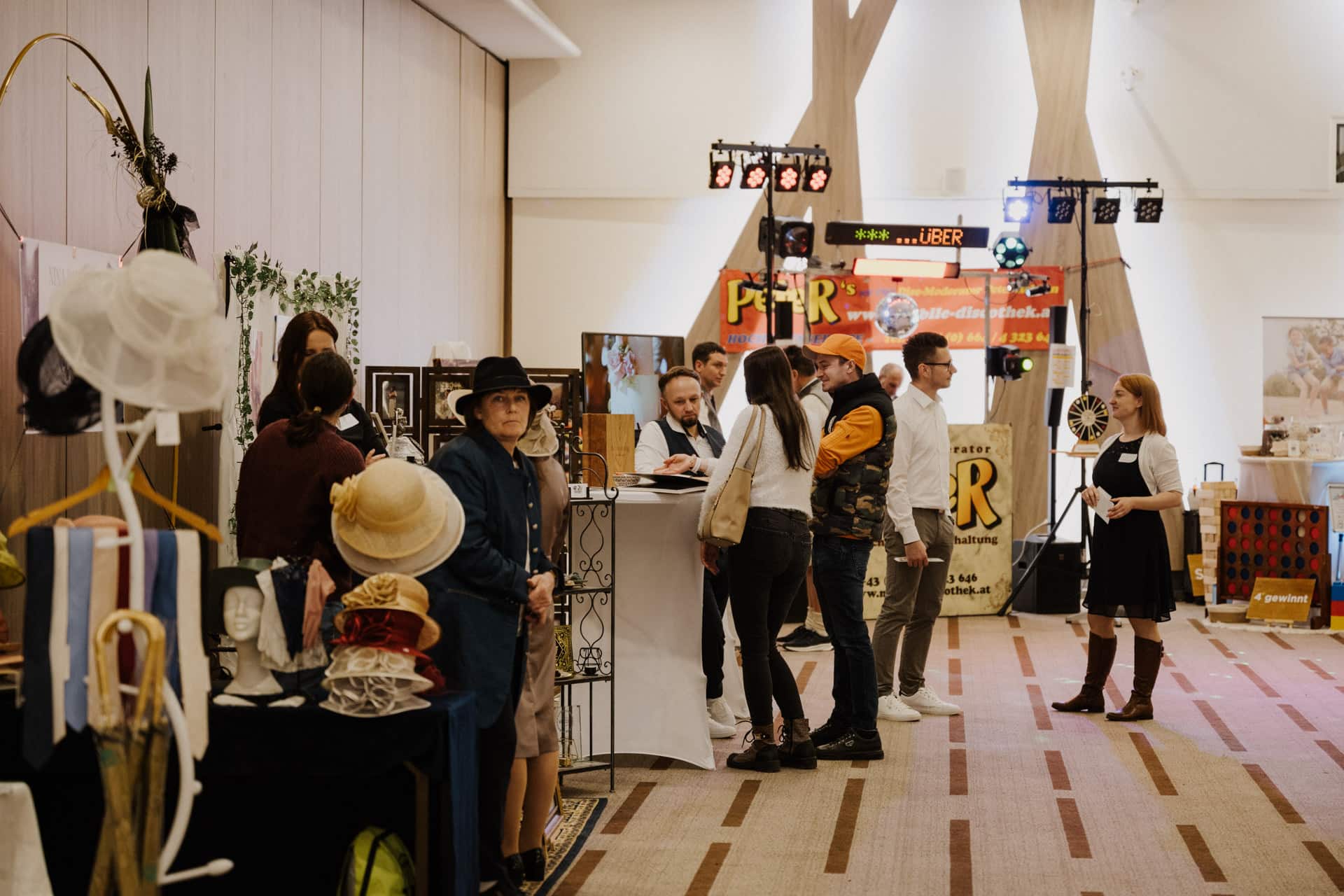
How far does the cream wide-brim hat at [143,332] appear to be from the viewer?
2127 mm

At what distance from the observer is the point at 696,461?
5.12 meters

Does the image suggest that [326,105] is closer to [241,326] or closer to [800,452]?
[241,326]

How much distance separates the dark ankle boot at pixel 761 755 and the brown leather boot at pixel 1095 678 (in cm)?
167

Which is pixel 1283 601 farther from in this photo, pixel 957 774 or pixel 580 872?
pixel 580 872

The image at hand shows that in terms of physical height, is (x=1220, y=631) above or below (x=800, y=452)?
below

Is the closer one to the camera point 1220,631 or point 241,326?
point 241,326

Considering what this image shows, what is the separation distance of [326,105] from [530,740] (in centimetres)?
498

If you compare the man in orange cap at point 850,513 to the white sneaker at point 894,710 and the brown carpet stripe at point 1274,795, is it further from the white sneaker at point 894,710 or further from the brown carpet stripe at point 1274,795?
the brown carpet stripe at point 1274,795

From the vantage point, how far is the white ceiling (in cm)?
880

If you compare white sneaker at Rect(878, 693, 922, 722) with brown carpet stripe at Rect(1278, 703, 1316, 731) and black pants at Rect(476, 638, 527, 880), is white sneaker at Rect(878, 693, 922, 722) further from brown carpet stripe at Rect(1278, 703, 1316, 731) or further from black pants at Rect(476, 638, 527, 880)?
black pants at Rect(476, 638, 527, 880)

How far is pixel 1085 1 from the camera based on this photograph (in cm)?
992

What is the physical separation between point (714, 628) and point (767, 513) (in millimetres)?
773

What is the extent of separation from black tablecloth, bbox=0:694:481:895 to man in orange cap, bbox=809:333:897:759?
2.24 m

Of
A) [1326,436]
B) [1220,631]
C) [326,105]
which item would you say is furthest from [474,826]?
[1326,436]
